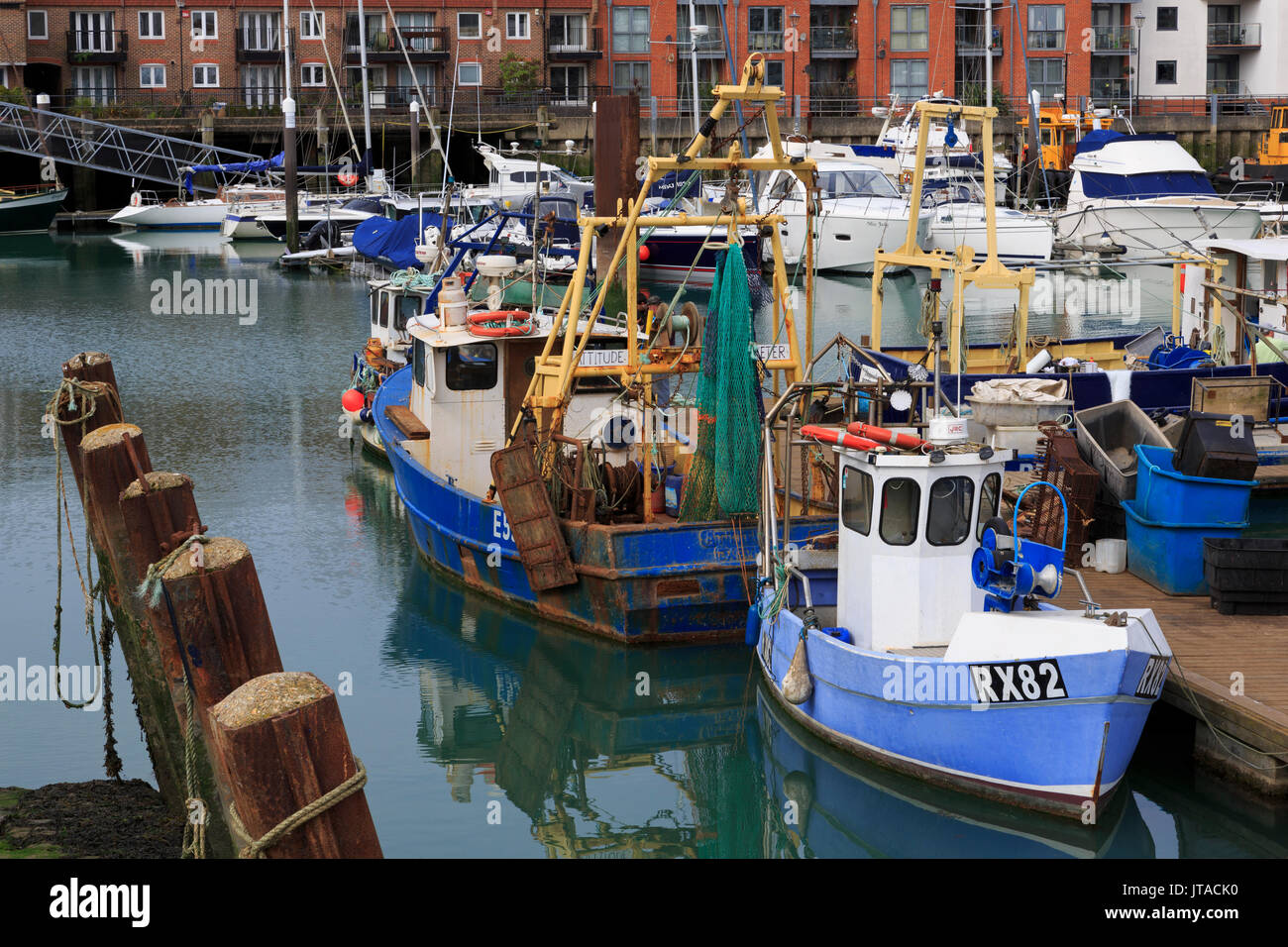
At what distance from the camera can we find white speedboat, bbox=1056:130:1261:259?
4075cm

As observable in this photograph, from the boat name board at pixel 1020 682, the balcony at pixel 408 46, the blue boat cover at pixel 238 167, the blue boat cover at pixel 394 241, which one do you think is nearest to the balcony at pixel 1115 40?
the balcony at pixel 408 46

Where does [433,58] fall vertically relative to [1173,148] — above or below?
above

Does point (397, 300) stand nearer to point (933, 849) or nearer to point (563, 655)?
point (563, 655)

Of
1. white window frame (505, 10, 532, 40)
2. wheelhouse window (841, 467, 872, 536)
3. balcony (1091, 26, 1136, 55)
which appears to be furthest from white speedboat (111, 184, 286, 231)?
wheelhouse window (841, 467, 872, 536)

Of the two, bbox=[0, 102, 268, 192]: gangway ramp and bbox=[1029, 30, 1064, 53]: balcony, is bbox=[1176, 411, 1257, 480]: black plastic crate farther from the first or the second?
bbox=[1029, 30, 1064, 53]: balcony

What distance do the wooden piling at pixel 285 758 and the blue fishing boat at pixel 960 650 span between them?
4906 millimetres

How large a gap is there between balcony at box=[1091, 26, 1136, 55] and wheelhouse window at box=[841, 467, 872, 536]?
57060 millimetres

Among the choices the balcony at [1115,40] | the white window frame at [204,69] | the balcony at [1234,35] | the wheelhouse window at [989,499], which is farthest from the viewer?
the balcony at [1234,35]

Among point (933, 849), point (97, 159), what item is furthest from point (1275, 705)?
point (97, 159)

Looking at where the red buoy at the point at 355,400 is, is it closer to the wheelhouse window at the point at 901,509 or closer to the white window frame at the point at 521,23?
the wheelhouse window at the point at 901,509

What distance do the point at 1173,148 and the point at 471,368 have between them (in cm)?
3419

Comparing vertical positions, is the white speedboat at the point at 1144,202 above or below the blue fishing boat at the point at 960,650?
above

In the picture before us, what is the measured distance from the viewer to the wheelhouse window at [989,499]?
32.9 ft

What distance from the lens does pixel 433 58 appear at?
61.0m
